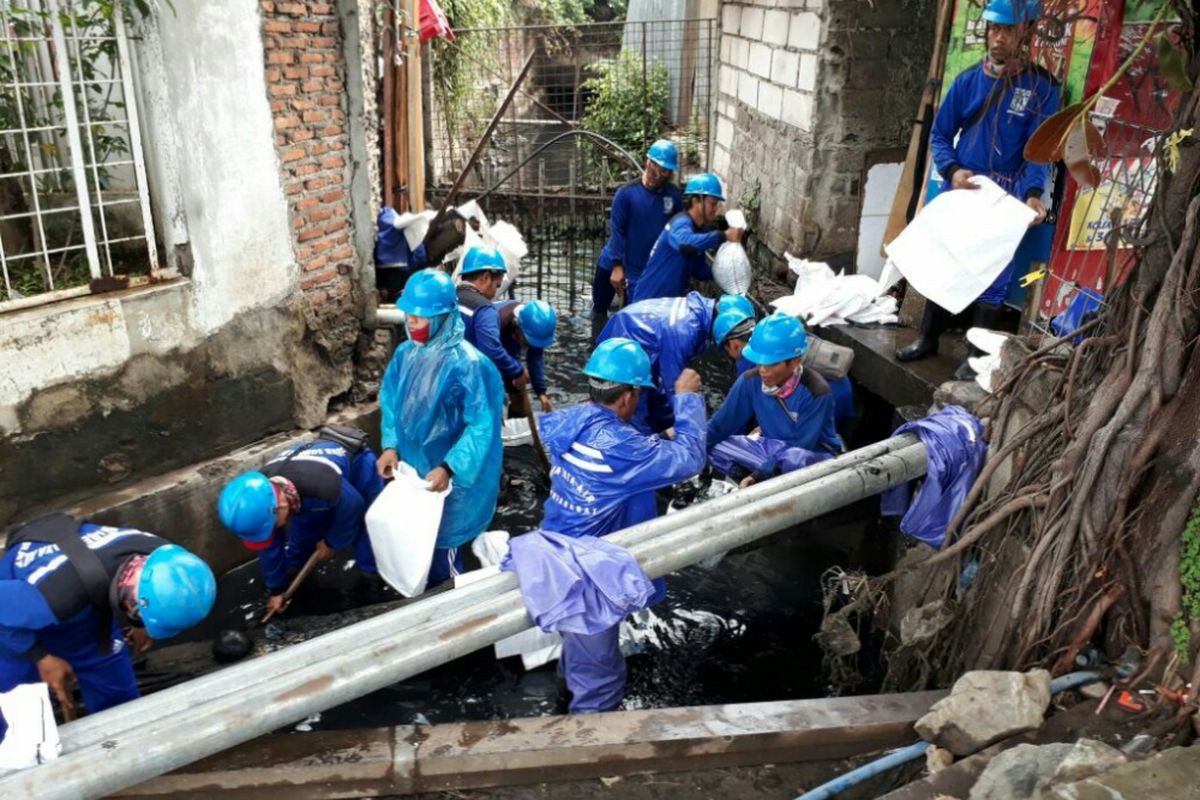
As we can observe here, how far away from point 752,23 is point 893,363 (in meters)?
4.32

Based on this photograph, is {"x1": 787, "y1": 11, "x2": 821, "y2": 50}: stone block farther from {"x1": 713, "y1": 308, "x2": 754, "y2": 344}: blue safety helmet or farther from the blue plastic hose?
the blue plastic hose

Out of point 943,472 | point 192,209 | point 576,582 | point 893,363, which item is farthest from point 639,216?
point 576,582

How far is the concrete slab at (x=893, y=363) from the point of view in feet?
17.7

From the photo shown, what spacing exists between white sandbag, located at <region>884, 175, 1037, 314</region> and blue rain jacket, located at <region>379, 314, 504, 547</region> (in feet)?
7.89

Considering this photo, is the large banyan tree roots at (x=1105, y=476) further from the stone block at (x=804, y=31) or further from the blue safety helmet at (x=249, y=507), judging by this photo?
the stone block at (x=804, y=31)

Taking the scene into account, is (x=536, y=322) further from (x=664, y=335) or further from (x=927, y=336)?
(x=927, y=336)

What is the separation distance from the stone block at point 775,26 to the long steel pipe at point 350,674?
203 inches

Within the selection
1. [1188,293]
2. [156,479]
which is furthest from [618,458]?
[156,479]

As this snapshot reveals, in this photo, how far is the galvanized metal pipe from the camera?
2.81 meters

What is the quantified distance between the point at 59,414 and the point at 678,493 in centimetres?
374

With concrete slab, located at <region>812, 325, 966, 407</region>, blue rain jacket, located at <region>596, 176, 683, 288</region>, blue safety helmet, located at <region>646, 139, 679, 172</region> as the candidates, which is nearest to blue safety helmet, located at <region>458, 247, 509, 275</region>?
blue rain jacket, located at <region>596, 176, 683, 288</region>

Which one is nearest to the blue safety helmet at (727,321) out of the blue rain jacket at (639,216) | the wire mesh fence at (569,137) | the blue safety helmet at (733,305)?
the blue safety helmet at (733,305)

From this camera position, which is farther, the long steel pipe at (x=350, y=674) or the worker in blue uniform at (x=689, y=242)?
the worker in blue uniform at (x=689, y=242)

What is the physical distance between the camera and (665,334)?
5.64m
